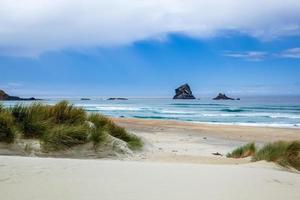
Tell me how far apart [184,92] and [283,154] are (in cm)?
13892

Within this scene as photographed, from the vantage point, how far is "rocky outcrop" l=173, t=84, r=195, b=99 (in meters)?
146

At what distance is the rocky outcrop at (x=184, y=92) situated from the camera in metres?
146

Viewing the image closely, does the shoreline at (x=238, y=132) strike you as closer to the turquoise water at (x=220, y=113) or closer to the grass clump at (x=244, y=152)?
the turquoise water at (x=220, y=113)

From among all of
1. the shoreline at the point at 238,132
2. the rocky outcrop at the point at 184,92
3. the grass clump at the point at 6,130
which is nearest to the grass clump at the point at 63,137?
the grass clump at the point at 6,130

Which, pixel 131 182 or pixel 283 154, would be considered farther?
pixel 283 154

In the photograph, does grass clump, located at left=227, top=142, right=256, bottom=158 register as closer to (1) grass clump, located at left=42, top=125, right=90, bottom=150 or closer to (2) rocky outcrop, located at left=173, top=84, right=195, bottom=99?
(1) grass clump, located at left=42, top=125, right=90, bottom=150

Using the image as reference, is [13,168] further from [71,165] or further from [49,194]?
[49,194]

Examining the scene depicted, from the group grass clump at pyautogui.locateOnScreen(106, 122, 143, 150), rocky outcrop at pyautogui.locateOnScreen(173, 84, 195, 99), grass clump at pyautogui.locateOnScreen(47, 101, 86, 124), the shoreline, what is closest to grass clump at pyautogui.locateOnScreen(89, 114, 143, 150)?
grass clump at pyautogui.locateOnScreen(106, 122, 143, 150)

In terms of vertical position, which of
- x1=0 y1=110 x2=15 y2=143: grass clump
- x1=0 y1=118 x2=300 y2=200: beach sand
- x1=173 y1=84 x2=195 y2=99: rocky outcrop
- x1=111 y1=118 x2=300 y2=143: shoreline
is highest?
x1=173 y1=84 x2=195 y2=99: rocky outcrop

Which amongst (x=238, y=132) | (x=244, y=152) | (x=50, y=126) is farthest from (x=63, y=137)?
(x=238, y=132)

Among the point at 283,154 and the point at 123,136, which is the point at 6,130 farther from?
the point at 283,154

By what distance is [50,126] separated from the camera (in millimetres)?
9570

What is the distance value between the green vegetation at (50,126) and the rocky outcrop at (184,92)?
442 ft

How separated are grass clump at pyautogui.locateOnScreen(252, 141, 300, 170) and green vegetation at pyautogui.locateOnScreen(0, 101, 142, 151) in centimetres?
352
